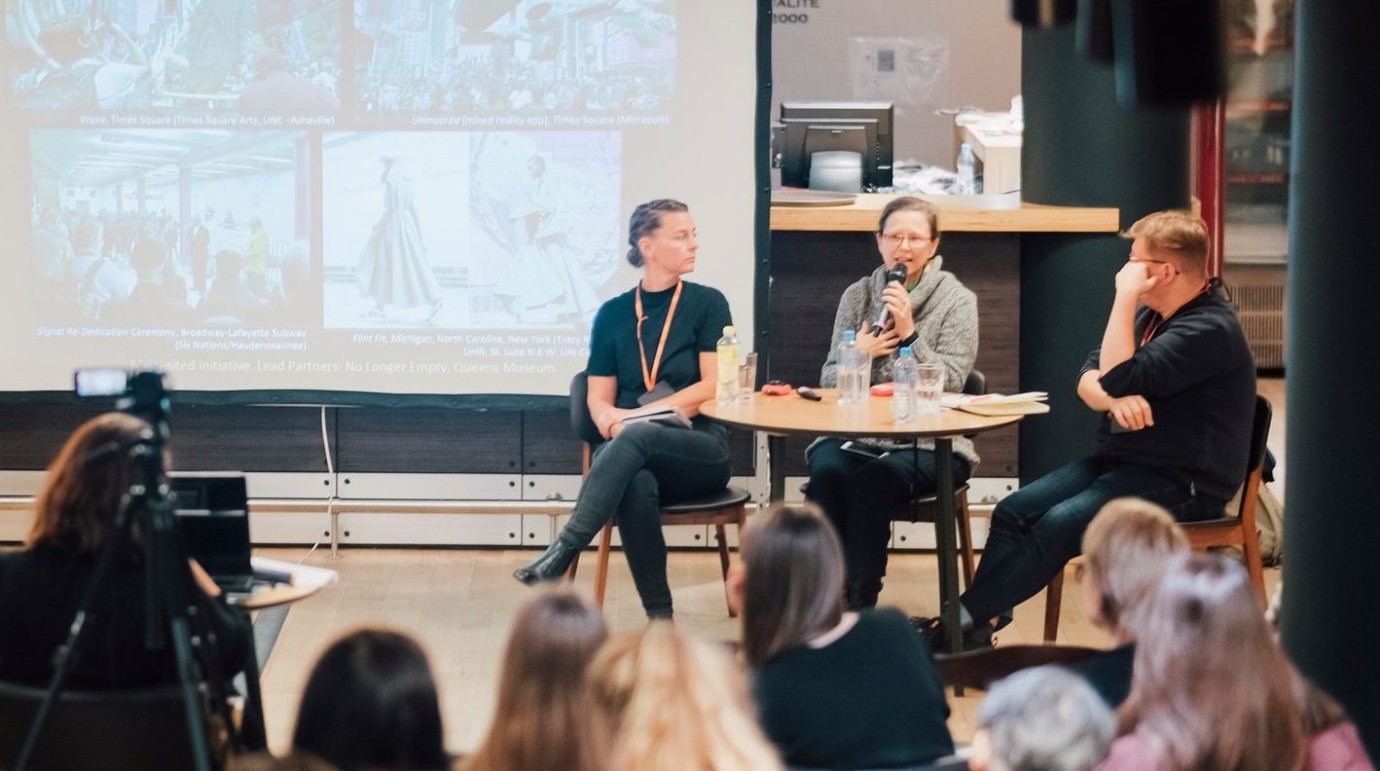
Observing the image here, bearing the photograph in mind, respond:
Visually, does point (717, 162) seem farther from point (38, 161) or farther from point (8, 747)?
point (8, 747)

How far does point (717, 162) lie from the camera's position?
549 centimetres

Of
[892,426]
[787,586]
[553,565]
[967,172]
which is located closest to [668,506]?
[553,565]

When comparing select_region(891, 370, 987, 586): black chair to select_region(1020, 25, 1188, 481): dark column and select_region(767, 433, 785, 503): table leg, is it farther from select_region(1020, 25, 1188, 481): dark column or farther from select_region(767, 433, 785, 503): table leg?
select_region(1020, 25, 1188, 481): dark column

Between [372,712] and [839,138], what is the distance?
4.89m

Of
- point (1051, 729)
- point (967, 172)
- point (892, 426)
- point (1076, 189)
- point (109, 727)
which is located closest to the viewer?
point (1051, 729)

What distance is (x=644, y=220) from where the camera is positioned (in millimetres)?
4926

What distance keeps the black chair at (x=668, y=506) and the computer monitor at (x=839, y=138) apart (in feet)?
6.72

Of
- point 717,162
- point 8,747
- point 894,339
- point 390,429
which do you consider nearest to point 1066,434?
point 894,339

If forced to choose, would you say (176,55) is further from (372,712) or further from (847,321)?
(372,712)

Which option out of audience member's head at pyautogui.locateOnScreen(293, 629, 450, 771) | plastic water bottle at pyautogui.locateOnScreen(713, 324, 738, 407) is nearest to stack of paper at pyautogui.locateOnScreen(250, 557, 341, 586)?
audience member's head at pyautogui.locateOnScreen(293, 629, 450, 771)

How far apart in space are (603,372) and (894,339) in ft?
2.78

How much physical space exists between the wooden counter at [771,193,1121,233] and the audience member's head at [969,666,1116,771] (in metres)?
3.60

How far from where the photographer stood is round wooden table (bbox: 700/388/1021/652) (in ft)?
13.9

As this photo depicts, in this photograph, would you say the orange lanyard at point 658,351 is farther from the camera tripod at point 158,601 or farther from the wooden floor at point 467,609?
the camera tripod at point 158,601
